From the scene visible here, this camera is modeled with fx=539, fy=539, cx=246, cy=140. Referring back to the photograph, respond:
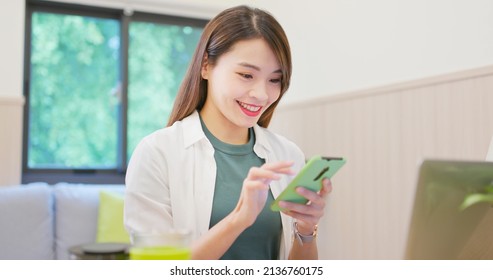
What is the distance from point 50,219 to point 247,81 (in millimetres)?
1498

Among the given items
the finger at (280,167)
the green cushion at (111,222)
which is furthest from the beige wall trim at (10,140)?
the finger at (280,167)

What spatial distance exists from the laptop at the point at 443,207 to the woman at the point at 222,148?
1.19 feet

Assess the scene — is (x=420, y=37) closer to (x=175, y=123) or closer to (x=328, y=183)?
(x=175, y=123)

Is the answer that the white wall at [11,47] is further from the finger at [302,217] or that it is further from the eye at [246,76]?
the finger at [302,217]

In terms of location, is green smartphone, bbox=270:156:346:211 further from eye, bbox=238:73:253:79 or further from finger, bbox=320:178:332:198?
eye, bbox=238:73:253:79

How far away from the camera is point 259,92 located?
1177 mm

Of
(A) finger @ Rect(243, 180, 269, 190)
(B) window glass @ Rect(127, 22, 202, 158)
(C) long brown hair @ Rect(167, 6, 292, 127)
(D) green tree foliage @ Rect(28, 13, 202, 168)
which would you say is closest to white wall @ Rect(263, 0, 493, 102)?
(B) window glass @ Rect(127, 22, 202, 158)

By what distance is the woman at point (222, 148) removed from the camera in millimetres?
1122

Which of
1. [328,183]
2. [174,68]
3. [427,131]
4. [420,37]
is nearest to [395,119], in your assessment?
[427,131]

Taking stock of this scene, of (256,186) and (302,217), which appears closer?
(256,186)

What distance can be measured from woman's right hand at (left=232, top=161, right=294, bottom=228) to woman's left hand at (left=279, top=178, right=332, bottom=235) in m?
0.04

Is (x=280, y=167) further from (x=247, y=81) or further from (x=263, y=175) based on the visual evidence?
(x=247, y=81)

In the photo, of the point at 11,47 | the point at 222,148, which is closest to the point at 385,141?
the point at 222,148

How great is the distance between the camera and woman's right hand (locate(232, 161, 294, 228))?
78 cm
